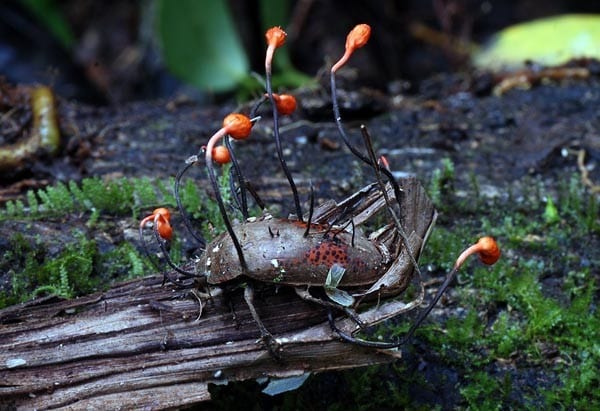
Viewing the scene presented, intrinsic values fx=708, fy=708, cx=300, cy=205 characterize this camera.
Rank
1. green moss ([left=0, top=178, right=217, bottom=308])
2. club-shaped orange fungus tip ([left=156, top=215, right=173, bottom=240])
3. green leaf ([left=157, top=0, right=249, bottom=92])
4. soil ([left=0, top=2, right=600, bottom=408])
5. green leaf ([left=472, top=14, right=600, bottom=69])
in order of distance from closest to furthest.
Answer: club-shaped orange fungus tip ([left=156, top=215, right=173, bottom=240])
green moss ([left=0, top=178, right=217, bottom=308])
soil ([left=0, top=2, right=600, bottom=408])
green leaf ([left=472, top=14, right=600, bottom=69])
green leaf ([left=157, top=0, right=249, bottom=92])

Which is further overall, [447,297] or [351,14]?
[351,14]

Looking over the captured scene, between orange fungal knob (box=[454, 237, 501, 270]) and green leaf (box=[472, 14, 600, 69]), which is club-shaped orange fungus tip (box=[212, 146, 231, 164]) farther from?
green leaf (box=[472, 14, 600, 69])

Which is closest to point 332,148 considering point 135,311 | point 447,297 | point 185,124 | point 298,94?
point 298,94

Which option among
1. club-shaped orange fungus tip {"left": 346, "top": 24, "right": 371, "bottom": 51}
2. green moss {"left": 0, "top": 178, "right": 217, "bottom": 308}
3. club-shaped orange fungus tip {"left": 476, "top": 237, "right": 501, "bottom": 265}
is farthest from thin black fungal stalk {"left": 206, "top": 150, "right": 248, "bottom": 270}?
green moss {"left": 0, "top": 178, "right": 217, "bottom": 308}

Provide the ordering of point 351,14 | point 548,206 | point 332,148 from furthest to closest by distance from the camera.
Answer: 1. point 351,14
2. point 332,148
3. point 548,206

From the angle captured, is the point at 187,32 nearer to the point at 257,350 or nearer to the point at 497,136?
the point at 497,136

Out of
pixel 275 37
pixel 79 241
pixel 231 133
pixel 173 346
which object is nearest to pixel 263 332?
pixel 173 346

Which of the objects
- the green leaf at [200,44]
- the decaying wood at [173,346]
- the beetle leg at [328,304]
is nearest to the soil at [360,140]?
the decaying wood at [173,346]
